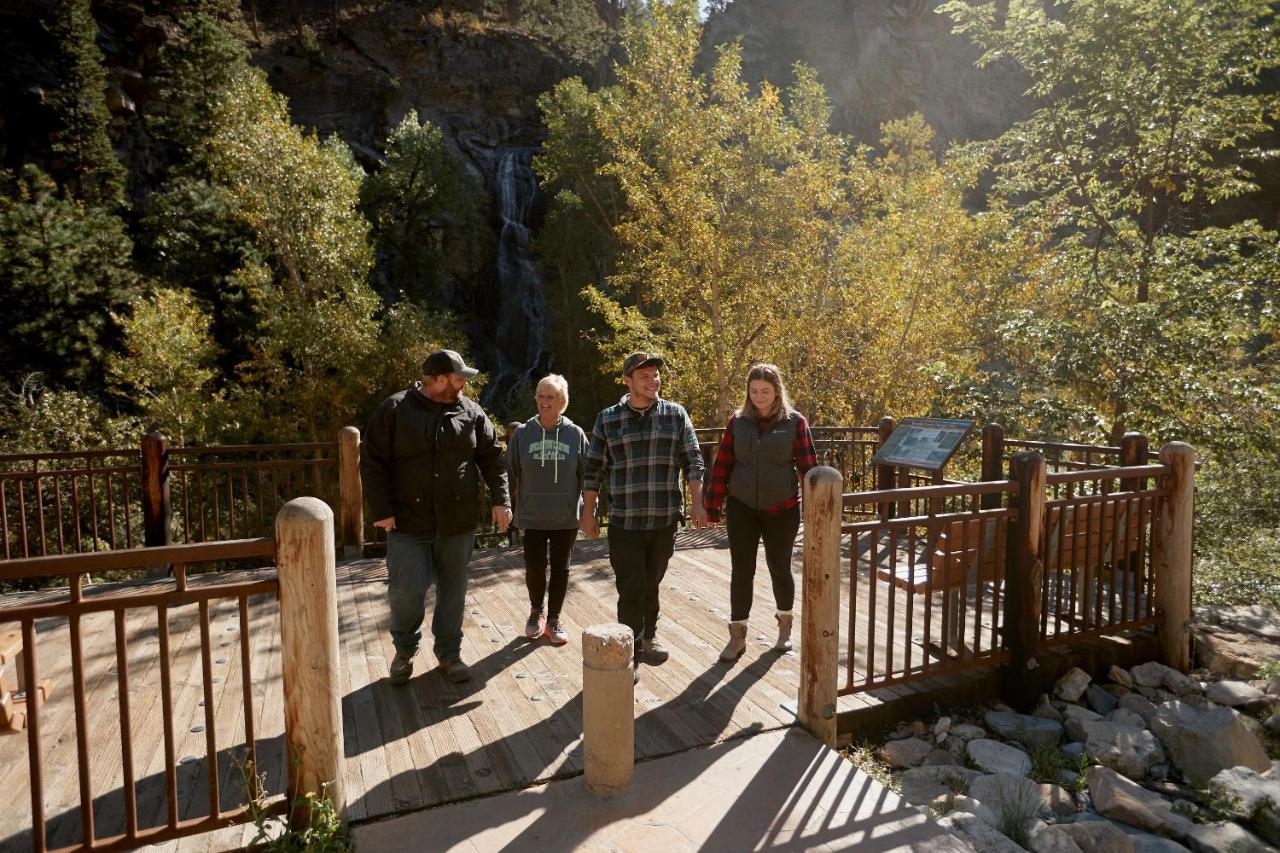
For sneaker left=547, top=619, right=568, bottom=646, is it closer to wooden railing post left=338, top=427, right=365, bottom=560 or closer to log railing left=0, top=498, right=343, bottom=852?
log railing left=0, top=498, right=343, bottom=852

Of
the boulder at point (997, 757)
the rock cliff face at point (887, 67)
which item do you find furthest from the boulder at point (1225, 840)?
the rock cliff face at point (887, 67)

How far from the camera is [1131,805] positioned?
3.71 meters

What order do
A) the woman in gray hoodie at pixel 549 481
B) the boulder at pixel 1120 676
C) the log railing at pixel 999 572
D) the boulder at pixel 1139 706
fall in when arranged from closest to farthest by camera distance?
the log railing at pixel 999 572 < the woman in gray hoodie at pixel 549 481 < the boulder at pixel 1139 706 < the boulder at pixel 1120 676

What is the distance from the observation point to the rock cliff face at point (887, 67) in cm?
4406

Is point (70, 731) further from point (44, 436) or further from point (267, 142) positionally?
point (267, 142)

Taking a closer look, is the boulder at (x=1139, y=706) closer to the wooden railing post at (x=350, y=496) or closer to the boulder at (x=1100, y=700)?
the boulder at (x=1100, y=700)

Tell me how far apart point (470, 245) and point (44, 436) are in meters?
16.5

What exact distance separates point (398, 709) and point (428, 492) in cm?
117

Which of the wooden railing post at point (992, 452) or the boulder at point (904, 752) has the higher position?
the wooden railing post at point (992, 452)

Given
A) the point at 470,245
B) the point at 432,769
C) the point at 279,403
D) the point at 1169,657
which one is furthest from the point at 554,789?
the point at 470,245

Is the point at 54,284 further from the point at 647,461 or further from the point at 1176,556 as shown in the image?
the point at 1176,556

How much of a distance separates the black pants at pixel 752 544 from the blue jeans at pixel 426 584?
63.6 inches

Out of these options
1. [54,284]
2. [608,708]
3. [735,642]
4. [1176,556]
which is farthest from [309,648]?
[54,284]

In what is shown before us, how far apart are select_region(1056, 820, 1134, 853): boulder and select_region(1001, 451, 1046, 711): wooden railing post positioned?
1.36 metres
